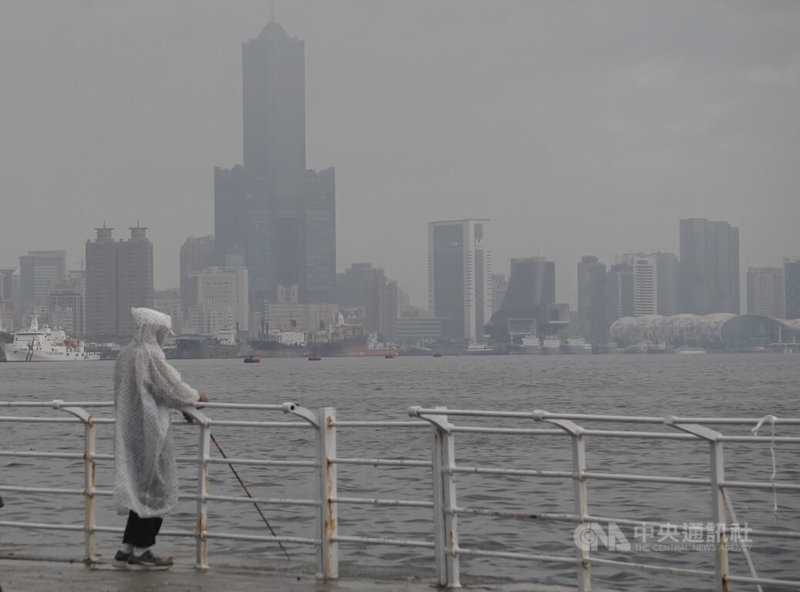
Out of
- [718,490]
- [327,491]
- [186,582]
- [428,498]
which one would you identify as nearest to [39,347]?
[428,498]

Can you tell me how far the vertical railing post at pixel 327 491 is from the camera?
269 inches

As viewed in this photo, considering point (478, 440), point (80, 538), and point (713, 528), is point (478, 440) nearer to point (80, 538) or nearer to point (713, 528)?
point (80, 538)

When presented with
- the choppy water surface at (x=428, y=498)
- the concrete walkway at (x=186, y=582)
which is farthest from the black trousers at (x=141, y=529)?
the choppy water surface at (x=428, y=498)

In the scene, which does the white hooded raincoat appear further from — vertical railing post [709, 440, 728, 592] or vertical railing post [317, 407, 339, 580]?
vertical railing post [709, 440, 728, 592]

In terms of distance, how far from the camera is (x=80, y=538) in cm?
1301

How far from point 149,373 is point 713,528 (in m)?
3.20

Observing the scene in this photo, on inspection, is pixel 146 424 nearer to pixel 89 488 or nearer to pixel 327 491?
pixel 89 488

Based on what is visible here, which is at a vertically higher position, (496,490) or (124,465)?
(124,465)

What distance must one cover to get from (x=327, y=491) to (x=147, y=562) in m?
1.20

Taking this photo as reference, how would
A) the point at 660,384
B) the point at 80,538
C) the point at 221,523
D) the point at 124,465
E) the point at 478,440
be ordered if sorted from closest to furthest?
1. the point at 124,465
2. the point at 80,538
3. the point at 221,523
4. the point at 478,440
5. the point at 660,384

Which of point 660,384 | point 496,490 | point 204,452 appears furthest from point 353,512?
point 660,384

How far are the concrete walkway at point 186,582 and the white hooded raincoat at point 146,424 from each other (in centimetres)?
39

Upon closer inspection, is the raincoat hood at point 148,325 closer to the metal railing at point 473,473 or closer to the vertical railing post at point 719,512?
the metal railing at point 473,473

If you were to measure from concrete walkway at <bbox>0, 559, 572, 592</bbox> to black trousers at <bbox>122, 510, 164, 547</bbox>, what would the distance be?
18 cm
